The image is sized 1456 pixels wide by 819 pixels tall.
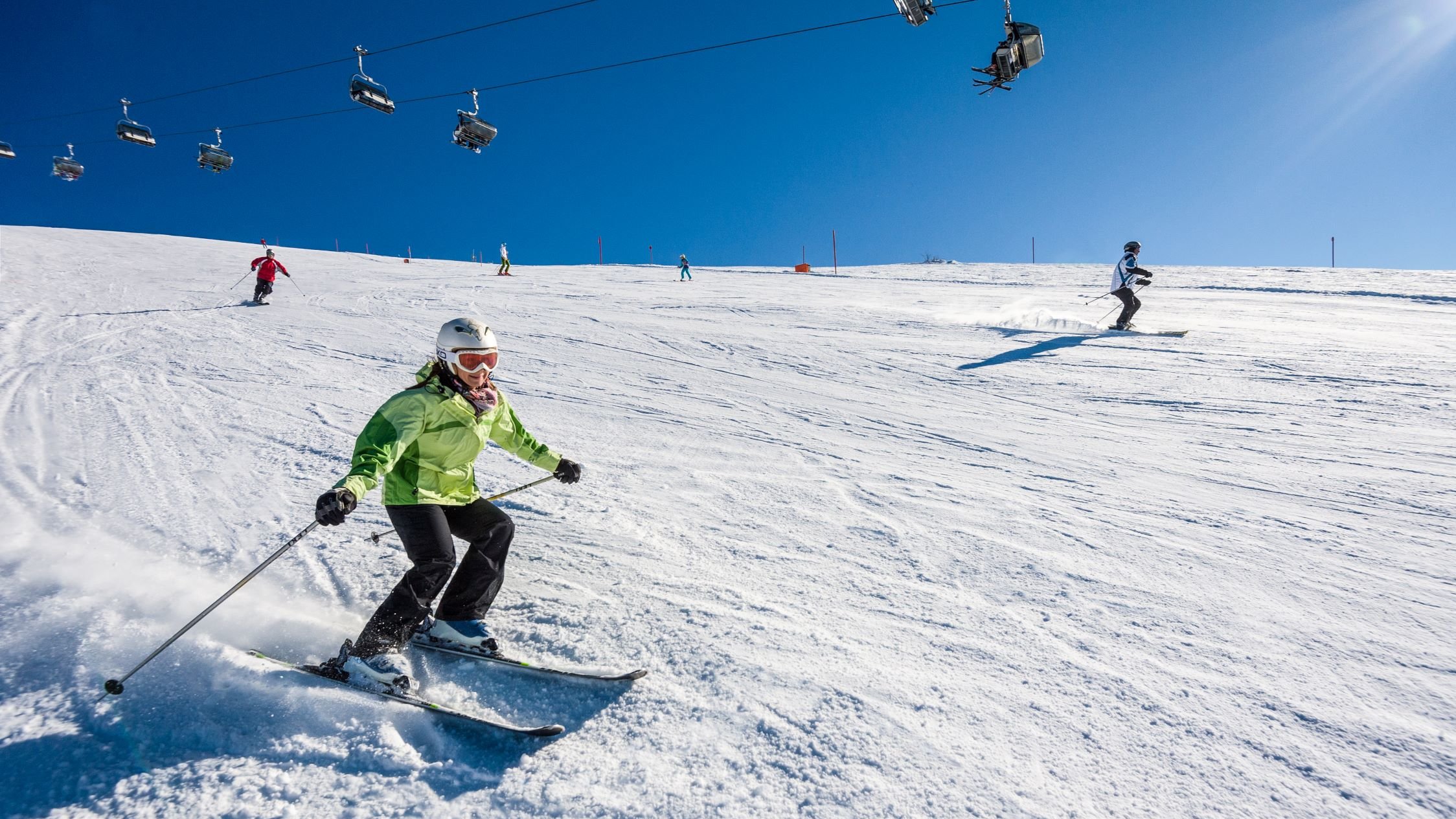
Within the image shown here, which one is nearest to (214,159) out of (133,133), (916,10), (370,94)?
(133,133)

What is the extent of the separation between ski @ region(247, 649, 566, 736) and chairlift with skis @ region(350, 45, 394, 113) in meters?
14.6

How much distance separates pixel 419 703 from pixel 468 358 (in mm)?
1495

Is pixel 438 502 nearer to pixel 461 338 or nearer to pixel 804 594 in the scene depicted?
pixel 461 338

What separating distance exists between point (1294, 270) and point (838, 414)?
20679 millimetres

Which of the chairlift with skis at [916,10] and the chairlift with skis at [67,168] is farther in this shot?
the chairlift with skis at [67,168]

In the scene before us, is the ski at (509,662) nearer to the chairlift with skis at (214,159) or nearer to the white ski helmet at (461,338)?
the white ski helmet at (461,338)

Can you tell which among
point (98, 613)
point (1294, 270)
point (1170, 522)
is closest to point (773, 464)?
point (1170, 522)

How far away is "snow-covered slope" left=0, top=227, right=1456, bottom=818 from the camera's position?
228cm

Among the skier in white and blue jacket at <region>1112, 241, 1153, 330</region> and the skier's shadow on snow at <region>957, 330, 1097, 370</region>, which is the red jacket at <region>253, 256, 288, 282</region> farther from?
the skier in white and blue jacket at <region>1112, 241, 1153, 330</region>

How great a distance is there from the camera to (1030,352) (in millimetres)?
9453

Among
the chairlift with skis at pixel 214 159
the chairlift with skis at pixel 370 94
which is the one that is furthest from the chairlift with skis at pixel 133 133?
the chairlift with skis at pixel 370 94

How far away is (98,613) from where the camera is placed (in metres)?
3.25

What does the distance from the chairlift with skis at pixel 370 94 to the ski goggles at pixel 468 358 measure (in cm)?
1403

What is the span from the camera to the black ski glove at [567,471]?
11.7 ft
